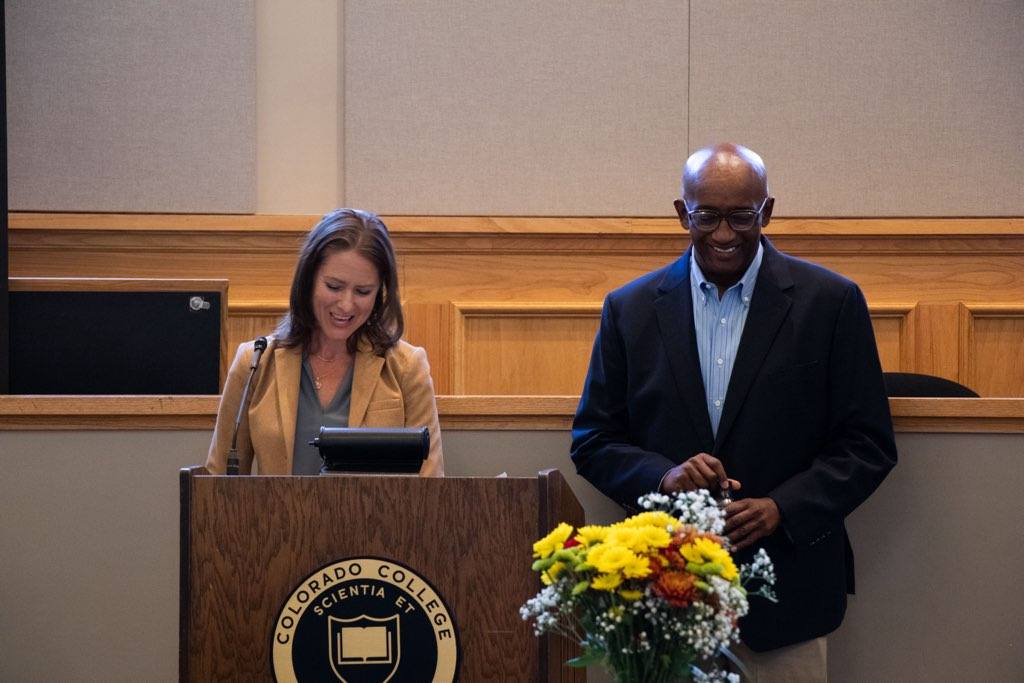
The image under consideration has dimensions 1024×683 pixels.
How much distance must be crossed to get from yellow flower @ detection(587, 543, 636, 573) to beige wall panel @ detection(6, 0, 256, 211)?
321cm

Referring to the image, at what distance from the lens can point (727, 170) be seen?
2316 mm

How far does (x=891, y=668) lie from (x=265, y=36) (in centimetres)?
301

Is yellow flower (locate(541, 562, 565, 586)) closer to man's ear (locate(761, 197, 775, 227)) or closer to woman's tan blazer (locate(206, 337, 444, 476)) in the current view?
woman's tan blazer (locate(206, 337, 444, 476))

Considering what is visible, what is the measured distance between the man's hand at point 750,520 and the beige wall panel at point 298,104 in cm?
260

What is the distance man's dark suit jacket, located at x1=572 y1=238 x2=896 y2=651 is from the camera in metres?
2.29

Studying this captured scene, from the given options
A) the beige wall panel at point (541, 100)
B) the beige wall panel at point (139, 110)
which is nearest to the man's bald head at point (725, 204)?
the beige wall panel at point (541, 100)

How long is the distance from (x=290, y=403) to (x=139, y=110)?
2435 millimetres

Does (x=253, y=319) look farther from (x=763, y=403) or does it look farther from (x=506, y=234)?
(x=763, y=403)

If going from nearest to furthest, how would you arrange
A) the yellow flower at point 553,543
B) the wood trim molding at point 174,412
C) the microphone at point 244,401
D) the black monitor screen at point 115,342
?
1. the yellow flower at point 553,543
2. the microphone at point 244,401
3. the wood trim molding at point 174,412
4. the black monitor screen at point 115,342

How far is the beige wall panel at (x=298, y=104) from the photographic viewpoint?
14.6 feet

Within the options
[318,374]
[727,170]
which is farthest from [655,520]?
[318,374]

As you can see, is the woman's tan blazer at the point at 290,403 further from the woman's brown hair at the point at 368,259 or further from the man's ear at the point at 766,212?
the man's ear at the point at 766,212

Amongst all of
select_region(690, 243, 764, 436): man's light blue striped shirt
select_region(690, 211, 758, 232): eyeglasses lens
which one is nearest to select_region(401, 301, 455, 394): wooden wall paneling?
select_region(690, 243, 764, 436): man's light blue striped shirt

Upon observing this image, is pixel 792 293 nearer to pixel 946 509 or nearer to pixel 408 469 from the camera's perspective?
pixel 946 509
